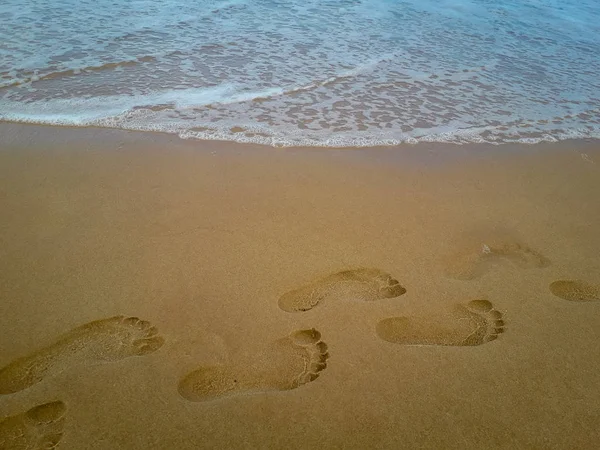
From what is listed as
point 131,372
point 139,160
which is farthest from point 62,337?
point 139,160

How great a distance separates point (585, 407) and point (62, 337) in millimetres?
2628

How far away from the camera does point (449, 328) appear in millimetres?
2562

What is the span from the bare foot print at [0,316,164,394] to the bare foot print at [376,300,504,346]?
4.16 ft

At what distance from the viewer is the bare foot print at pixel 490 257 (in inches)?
119

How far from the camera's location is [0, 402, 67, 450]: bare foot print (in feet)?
6.30

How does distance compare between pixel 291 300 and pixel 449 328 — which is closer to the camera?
pixel 449 328

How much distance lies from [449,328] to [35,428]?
2.08 m

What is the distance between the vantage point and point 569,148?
15.7 feet

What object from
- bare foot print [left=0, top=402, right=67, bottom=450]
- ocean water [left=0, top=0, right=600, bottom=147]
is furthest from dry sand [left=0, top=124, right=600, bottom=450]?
Result: ocean water [left=0, top=0, right=600, bottom=147]

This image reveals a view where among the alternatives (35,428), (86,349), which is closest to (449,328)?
(86,349)

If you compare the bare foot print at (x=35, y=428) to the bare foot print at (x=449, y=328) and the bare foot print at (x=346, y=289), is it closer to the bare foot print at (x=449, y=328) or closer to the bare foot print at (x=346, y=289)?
the bare foot print at (x=346, y=289)

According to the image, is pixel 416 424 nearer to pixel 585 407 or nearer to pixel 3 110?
pixel 585 407

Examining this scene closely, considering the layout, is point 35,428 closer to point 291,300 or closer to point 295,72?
point 291,300

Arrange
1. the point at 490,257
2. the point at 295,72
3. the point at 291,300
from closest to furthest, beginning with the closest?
the point at 291,300, the point at 490,257, the point at 295,72
